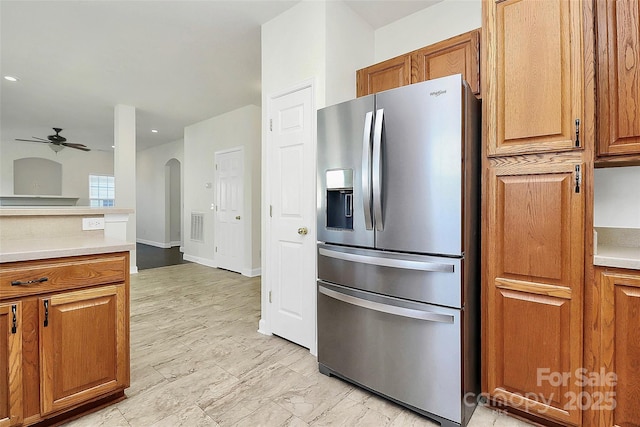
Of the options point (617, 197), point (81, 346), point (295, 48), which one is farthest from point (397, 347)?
point (295, 48)

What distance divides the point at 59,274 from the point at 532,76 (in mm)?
2587

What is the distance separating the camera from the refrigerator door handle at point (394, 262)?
5.06ft

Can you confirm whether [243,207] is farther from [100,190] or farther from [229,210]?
[100,190]

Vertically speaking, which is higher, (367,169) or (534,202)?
(367,169)

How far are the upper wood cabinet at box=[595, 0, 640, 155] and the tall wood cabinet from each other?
0.56ft

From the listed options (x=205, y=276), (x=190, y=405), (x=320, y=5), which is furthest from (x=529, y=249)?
(x=205, y=276)

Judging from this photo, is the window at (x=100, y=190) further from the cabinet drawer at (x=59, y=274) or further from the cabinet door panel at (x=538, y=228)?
the cabinet door panel at (x=538, y=228)

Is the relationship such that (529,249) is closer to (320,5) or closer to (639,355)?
(639,355)

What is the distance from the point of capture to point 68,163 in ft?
27.9

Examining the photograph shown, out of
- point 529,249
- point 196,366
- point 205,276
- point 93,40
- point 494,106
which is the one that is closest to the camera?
point 529,249

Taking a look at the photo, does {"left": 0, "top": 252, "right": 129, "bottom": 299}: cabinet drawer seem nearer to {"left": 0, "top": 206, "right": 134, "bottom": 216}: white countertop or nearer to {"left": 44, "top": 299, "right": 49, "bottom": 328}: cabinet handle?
{"left": 44, "top": 299, "right": 49, "bottom": 328}: cabinet handle

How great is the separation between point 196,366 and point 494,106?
2.56m

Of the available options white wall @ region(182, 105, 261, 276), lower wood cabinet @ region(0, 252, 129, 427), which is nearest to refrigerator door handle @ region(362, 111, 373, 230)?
lower wood cabinet @ region(0, 252, 129, 427)

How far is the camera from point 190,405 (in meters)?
1.77
